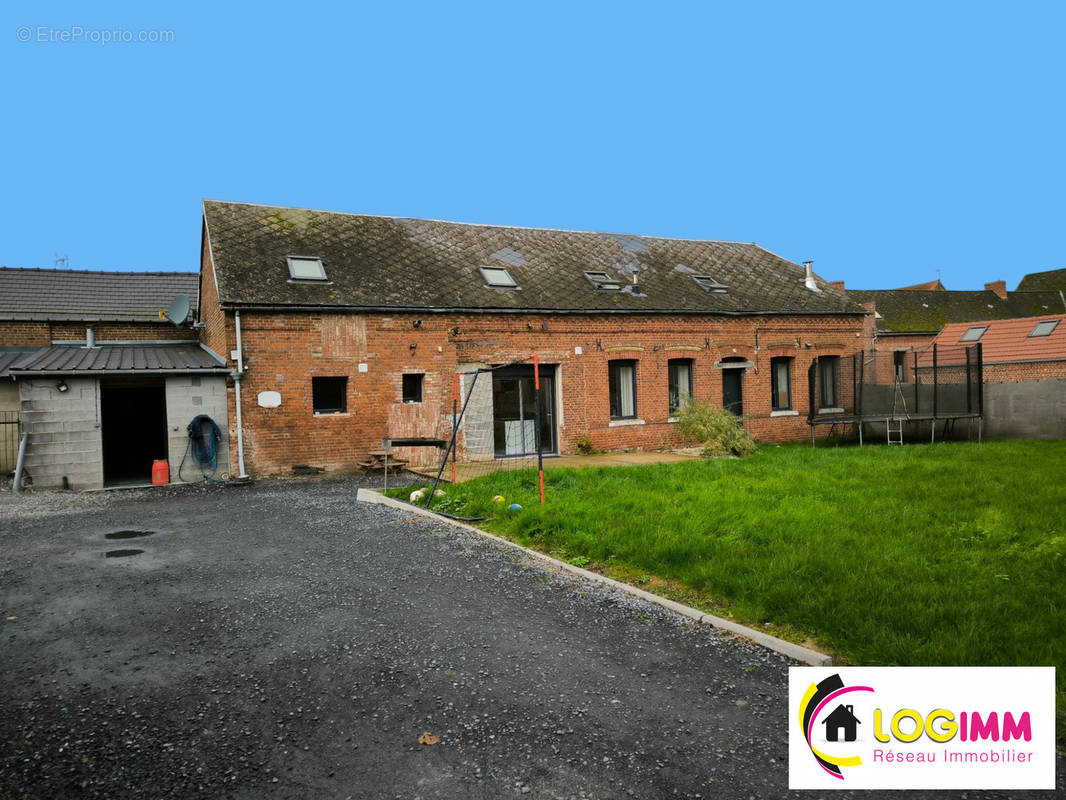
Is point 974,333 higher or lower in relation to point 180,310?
lower

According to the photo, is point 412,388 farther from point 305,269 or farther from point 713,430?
point 713,430

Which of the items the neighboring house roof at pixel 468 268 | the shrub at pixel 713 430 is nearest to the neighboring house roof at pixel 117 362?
the neighboring house roof at pixel 468 268

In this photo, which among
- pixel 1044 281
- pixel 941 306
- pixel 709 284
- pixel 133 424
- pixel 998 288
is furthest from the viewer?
pixel 1044 281

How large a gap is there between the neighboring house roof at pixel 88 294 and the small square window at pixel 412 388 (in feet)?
34.4

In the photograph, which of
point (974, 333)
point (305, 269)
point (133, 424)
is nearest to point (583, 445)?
point (305, 269)

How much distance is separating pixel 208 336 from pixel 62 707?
1529cm

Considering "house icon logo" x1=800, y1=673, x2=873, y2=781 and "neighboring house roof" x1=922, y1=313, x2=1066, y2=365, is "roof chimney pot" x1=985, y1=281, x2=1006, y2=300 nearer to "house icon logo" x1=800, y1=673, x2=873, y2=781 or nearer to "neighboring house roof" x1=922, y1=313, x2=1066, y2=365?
"neighboring house roof" x1=922, y1=313, x2=1066, y2=365

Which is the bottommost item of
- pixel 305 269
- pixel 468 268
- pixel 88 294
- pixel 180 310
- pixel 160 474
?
pixel 160 474

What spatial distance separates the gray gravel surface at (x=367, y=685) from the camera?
3215 mm

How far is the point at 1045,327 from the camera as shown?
2189 centimetres

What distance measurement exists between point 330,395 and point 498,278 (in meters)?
5.28

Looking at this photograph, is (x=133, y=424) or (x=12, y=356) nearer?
(x=12, y=356)

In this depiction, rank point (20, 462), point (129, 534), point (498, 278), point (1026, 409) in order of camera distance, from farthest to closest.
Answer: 1. point (1026, 409)
2. point (498, 278)
3. point (20, 462)
4. point (129, 534)

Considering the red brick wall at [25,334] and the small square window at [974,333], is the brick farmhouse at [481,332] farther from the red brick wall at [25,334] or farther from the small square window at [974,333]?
the small square window at [974,333]
